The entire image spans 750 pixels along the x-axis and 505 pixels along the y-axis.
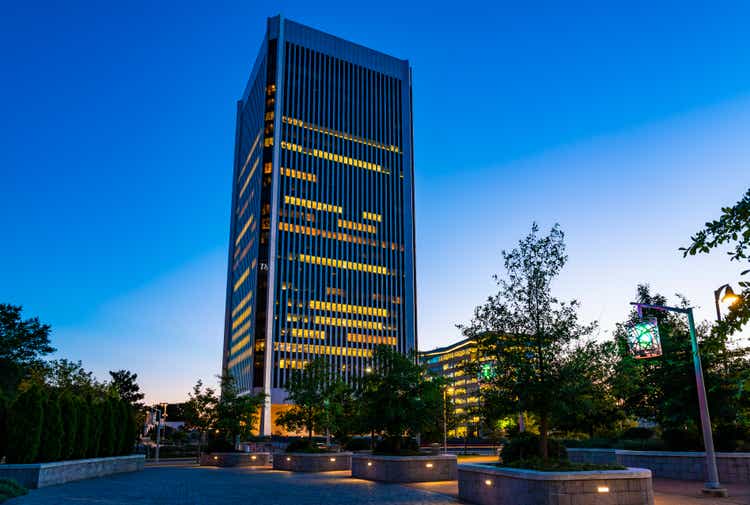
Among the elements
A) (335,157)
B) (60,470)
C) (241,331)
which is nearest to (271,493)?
(60,470)

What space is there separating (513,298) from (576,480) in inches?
252

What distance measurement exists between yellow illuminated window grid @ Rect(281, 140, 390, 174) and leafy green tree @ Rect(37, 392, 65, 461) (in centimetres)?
11272

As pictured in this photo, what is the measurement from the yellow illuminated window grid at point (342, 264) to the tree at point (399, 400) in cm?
10095

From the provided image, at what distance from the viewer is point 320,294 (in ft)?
429

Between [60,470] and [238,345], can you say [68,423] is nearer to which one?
[60,470]

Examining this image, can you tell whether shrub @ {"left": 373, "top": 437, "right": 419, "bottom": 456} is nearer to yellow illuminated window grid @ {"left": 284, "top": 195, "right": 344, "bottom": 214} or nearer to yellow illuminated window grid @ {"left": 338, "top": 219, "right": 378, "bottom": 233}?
yellow illuminated window grid @ {"left": 284, "top": 195, "right": 344, "bottom": 214}

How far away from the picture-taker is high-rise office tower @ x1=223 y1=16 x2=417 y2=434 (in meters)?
128

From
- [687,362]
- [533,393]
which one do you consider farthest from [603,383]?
[687,362]

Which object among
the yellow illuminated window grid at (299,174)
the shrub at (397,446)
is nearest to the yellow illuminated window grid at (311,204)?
the yellow illuminated window grid at (299,174)

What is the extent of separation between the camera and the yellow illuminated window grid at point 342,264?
433 ft

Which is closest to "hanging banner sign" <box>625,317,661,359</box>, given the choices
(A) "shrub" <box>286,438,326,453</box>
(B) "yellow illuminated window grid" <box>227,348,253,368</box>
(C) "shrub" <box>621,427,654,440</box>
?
(C) "shrub" <box>621,427,654,440</box>

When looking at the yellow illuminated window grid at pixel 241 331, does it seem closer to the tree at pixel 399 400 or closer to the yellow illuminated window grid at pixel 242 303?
the yellow illuminated window grid at pixel 242 303

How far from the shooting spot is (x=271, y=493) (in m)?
22.0

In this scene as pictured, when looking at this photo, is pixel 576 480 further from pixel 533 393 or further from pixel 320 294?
pixel 320 294
